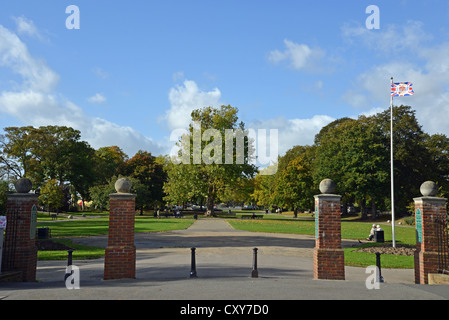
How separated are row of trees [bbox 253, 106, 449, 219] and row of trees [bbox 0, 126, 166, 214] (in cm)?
2470

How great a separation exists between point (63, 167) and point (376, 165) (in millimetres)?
50844

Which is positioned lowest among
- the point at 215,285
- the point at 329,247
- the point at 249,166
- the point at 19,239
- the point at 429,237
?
the point at 215,285

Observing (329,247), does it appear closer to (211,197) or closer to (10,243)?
(10,243)

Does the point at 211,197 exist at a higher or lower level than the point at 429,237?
higher

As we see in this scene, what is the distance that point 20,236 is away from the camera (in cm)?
865

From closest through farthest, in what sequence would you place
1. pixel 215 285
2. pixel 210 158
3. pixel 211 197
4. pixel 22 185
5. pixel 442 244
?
pixel 215 285 < pixel 22 185 < pixel 442 244 < pixel 210 158 < pixel 211 197

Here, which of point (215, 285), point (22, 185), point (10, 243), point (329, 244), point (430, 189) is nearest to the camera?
point (215, 285)

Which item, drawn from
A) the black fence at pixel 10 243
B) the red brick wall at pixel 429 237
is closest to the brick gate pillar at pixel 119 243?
the black fence at pixel 10 243

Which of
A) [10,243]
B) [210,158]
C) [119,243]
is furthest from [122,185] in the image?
[210,158]

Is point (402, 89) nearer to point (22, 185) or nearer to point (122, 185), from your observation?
point (122, 185)

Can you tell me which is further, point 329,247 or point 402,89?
point 402,89

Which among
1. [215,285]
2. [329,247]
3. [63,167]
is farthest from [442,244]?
[63,167]

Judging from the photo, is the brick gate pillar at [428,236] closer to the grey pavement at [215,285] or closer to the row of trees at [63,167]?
the grey pavement at [215,285]
